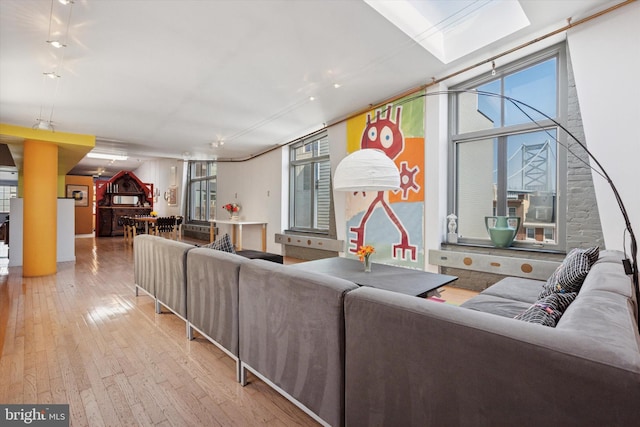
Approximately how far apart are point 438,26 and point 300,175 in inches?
181

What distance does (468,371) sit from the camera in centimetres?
100

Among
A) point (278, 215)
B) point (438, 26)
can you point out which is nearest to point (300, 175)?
point (278, 215)

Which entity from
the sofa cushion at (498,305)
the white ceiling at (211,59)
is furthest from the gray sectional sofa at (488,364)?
the white ceiling at (211,59)

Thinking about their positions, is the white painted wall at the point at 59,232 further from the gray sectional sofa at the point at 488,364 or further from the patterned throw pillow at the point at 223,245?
the gray sectional sofa at the point at 488,364

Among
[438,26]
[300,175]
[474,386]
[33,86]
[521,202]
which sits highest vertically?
[438,26]

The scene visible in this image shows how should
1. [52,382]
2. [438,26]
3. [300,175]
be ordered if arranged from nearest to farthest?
1. [52,382]
2. [438,26]
3. [300,175]

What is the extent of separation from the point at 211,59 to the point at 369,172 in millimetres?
2244

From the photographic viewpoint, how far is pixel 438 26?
10.8ft

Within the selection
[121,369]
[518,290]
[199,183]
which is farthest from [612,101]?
[199,183]

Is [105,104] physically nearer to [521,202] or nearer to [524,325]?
[524,325]

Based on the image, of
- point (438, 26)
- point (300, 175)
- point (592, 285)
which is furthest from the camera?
point (300, 175)

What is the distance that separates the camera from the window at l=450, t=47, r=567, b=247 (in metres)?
3.63

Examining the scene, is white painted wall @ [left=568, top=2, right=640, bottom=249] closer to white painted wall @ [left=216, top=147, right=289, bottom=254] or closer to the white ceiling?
the white ceiling

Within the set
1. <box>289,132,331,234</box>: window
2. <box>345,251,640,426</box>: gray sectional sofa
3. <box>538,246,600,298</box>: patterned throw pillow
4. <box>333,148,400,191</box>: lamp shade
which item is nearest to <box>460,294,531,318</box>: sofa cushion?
<box>538,246,600,298</box>: patterned throw pillow
